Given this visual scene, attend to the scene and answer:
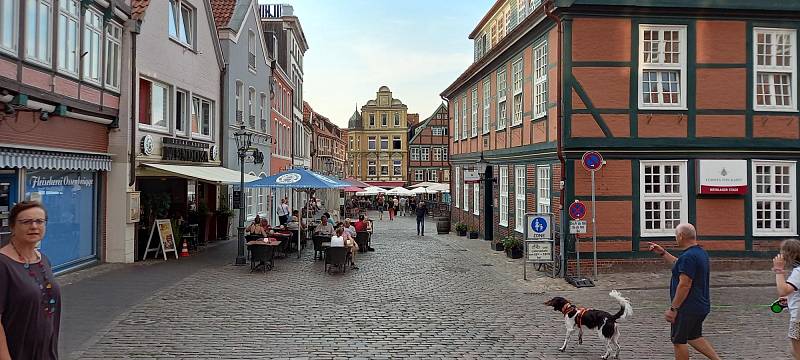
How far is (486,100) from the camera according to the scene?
2275cm

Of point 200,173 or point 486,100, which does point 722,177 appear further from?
point 200,173

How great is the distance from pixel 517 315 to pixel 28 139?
378 inches

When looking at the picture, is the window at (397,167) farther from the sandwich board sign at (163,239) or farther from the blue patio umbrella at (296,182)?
the sandwich board sign at (163,239)

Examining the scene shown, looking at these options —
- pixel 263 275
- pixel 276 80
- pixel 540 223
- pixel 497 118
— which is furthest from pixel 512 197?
pixel 276 80

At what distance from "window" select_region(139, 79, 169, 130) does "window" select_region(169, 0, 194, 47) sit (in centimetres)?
174

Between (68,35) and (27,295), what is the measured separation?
35.6 feet

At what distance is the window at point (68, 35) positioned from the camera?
1252cm

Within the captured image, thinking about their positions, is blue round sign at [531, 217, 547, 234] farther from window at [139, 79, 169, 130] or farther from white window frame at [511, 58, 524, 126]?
window at [139, 79, 169, 130]

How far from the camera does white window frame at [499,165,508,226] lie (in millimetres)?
20172

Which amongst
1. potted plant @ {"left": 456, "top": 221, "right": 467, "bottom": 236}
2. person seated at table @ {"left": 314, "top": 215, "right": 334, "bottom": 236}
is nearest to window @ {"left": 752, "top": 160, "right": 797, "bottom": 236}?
person seated at table @ {"left": 314, "top": 215, "right": 334, "bottom": 236}

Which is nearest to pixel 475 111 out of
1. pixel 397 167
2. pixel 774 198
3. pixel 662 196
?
pixel 662 196

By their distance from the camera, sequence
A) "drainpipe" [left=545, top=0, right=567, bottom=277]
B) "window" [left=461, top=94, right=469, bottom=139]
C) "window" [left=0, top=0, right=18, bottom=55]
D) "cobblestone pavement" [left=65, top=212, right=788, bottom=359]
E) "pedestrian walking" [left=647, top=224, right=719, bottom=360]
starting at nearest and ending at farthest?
"pedestrian walking" [left=647, top=224, right=719, bottom=360] → "cobblestone pavement" [left=65, top=212, right=788, bottom=359] → "window" [left=0, top=0, right=18, bottom=55] → "drainpipe" [left=545, top=0, right=567, bottom=277] → "window" [left=461, top=94, right=469, bottom=139]

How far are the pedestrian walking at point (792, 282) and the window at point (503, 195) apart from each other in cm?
1404

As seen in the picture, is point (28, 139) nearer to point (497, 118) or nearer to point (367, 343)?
point (367, 343)
